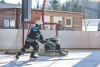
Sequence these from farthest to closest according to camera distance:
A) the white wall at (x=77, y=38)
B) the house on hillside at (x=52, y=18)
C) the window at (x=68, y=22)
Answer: the window at (x=68, y=22) → the house on hillside at (x=52, y=18) → the white wall at (x=77, y=38)

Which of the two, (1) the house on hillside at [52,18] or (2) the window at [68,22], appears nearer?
(1) the house on hillside at [52,18]

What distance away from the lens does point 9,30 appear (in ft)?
52.1

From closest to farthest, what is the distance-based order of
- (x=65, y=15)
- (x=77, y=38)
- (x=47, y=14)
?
1. (x=77, y=38)
2. (x=47, y=14)
3. (x=65, y=15)

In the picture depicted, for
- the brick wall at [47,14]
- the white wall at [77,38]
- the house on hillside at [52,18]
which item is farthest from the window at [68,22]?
the white wall at [77,38]

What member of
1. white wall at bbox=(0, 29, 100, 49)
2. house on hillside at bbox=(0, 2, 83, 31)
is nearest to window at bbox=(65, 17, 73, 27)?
house on hillside at bbox=(0, 2, 83, 31)

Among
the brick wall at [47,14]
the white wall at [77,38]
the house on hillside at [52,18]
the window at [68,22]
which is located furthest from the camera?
the brick wall at [47,14]

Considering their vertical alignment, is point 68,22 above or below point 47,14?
below

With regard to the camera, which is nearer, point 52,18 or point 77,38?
point 77,38

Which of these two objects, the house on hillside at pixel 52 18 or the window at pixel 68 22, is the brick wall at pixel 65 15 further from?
the window at pixel 68 22

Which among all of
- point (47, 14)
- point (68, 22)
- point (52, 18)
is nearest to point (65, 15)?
point (68, 22)

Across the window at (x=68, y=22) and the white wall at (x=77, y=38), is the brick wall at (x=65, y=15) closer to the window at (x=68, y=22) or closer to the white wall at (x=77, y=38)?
the window at (x=68, y=22)

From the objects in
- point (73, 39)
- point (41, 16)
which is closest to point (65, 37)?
point (73, 39)

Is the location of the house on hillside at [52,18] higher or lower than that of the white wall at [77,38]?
higher

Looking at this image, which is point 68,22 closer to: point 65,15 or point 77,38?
point 65,15
